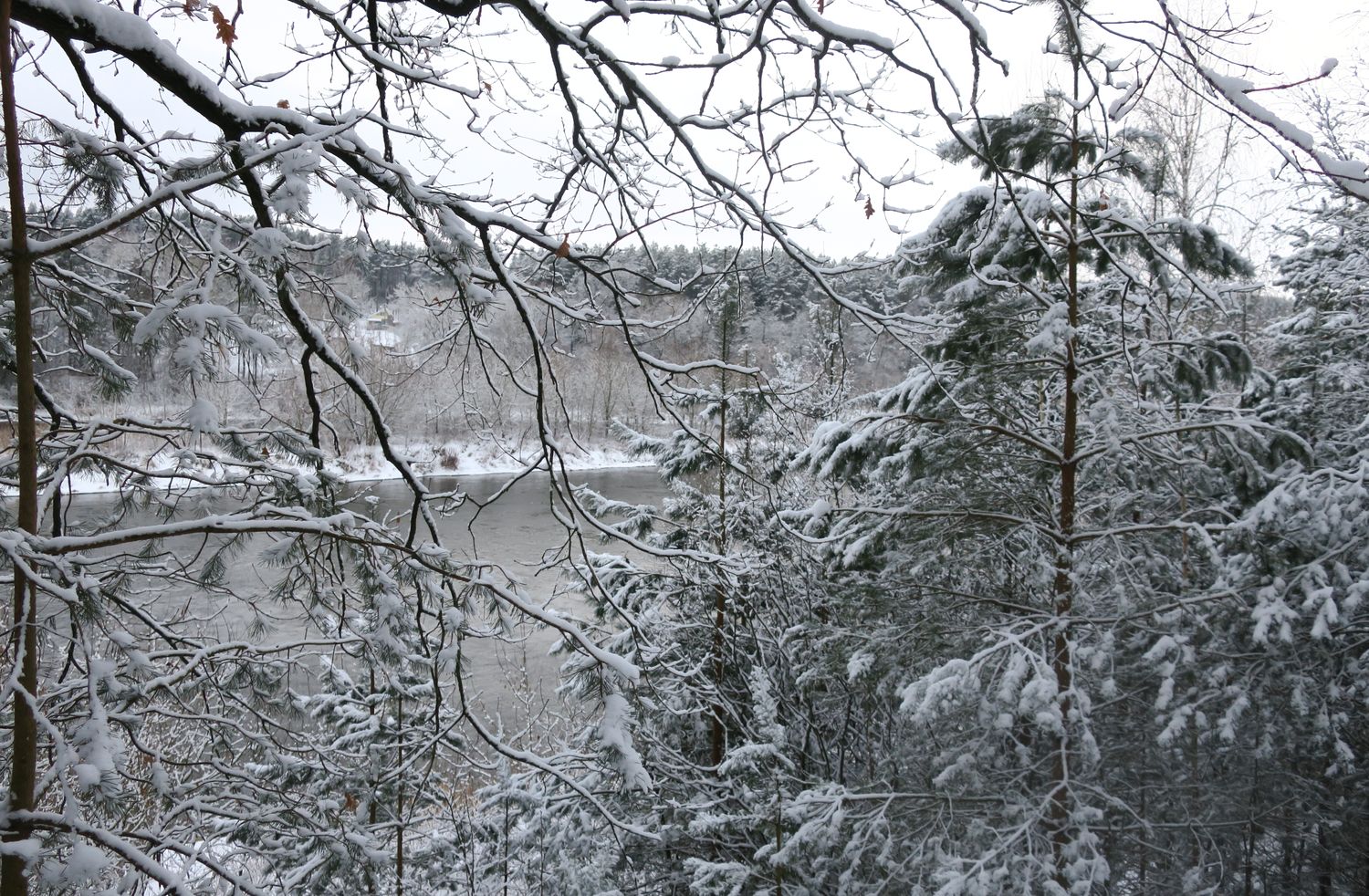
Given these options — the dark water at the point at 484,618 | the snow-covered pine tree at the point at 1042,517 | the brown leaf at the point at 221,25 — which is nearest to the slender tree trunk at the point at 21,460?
the brown leaf at the point at 221,25

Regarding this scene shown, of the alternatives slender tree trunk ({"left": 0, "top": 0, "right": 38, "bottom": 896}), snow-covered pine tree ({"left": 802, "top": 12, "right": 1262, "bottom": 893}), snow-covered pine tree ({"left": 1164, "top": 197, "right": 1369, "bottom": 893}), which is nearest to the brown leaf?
slender tree trunk ({"left": 0, "top": 0, "right": 38, "bottom": 896})

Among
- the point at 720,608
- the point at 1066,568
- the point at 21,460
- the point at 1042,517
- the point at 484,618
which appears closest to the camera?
the point at 21,460

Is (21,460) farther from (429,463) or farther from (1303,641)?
(1303,641)

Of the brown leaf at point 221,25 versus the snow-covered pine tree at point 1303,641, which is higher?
the brown leaf at point 221,25

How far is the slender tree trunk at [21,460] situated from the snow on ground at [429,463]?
1.14 metres

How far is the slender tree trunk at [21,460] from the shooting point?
3.87ft

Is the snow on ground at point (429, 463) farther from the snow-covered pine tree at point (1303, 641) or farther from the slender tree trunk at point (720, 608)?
the snow-covered pine tree at point (1303, 641)

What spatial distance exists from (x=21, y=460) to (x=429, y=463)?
2.03 metres

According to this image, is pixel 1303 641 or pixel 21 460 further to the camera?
pixel 1303 641

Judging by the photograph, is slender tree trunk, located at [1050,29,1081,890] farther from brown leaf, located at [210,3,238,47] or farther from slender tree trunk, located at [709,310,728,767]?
brown leaf, located at [210,3,238,47]

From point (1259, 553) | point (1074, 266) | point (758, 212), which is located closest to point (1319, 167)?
point (758, 212)

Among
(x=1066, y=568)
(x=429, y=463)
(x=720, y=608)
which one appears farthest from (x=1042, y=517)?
(x=429, y=463)

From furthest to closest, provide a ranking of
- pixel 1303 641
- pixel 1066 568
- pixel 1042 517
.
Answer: pixel 1303 641 < pixel 1042 517 < pixel 1066 568

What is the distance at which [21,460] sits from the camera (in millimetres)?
1230
